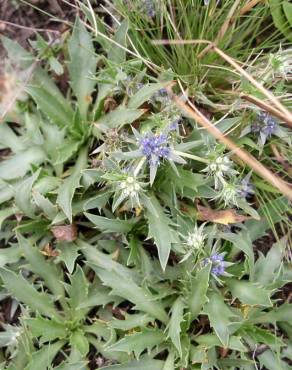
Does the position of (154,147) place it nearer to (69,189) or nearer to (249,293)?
(69,189)

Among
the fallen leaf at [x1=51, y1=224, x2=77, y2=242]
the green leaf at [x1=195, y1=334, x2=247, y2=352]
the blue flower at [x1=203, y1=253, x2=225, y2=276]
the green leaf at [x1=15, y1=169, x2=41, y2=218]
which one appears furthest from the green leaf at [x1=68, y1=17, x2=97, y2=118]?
the green leaf at [x1=195, y1=334, x2=247, y2=352]

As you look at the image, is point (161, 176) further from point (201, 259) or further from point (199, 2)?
point (199, 2)

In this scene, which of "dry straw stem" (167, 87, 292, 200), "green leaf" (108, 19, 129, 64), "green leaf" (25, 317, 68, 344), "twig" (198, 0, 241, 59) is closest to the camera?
"dry straw stem" (167, 87, 292, 200)

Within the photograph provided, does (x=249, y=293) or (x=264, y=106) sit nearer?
(x=264, y=106)

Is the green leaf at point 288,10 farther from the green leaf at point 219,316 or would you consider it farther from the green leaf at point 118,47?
the green leaf at point 219,316

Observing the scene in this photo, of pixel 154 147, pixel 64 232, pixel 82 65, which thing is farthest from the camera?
pixel 82 65

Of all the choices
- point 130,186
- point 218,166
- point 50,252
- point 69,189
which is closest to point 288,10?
point 218,166

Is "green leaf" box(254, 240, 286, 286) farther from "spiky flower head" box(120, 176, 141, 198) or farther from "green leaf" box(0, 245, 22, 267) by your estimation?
"green leaf" box(0, 245, 22, 267)
